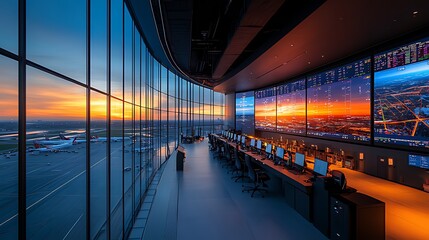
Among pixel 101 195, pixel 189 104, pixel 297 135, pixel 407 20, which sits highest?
pixel 407 20

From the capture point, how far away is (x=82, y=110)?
9.80 ft

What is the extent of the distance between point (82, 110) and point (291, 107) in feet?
35.3

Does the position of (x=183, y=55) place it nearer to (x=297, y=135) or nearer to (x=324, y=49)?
(x=324, y=49)

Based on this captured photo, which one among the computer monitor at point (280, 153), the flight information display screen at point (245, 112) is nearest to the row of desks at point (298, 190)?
the computer monitor at point (280, 153)

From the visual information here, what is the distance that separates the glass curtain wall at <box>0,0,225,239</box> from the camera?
5.33 feet

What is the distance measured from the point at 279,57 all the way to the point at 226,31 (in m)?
2.31

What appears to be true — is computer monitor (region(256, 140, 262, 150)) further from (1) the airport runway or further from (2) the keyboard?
(1) the airport runway

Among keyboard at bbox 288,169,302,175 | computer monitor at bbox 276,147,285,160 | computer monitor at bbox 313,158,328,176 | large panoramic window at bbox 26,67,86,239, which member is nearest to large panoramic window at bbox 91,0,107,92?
large panoramic window at bbox 26,67,86,239

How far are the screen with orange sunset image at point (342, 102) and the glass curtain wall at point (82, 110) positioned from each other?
692 cm

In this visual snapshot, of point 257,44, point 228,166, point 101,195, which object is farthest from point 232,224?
point 101,195

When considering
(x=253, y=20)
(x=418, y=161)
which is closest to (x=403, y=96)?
(x=418, y=161)

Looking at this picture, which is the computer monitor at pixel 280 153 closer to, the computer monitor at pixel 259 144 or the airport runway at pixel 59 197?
the computer monitor at pixel 259 144

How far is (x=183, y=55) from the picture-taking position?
31.0 ft

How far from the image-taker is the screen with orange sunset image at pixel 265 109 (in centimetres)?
1405
